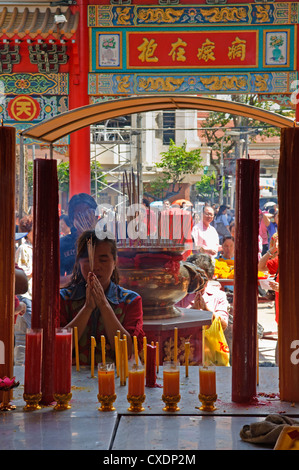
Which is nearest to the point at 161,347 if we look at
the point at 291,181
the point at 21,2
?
the point at 291,181

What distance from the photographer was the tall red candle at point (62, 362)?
176cm

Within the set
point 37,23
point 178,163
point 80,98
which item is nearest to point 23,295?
point 80,98

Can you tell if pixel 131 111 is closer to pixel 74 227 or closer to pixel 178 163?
pixel 74 227

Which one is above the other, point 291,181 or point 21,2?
point 21,2

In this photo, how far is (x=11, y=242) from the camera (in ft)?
6.07

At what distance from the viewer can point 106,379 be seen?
1.73 meters

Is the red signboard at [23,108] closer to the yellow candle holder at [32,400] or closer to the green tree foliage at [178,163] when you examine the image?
the yellow candle holder at [32,400]

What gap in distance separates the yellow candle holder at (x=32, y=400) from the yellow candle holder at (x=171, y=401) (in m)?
0.33

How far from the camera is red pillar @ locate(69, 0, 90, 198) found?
22.0ft

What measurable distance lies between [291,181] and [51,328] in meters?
0.79

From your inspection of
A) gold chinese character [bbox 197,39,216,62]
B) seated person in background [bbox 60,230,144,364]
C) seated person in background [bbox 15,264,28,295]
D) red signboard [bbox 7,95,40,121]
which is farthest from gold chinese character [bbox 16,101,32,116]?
seated person in background [bbox 60,230,144,364]

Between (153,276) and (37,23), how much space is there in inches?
183

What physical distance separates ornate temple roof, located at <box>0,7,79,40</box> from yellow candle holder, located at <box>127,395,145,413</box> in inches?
211
